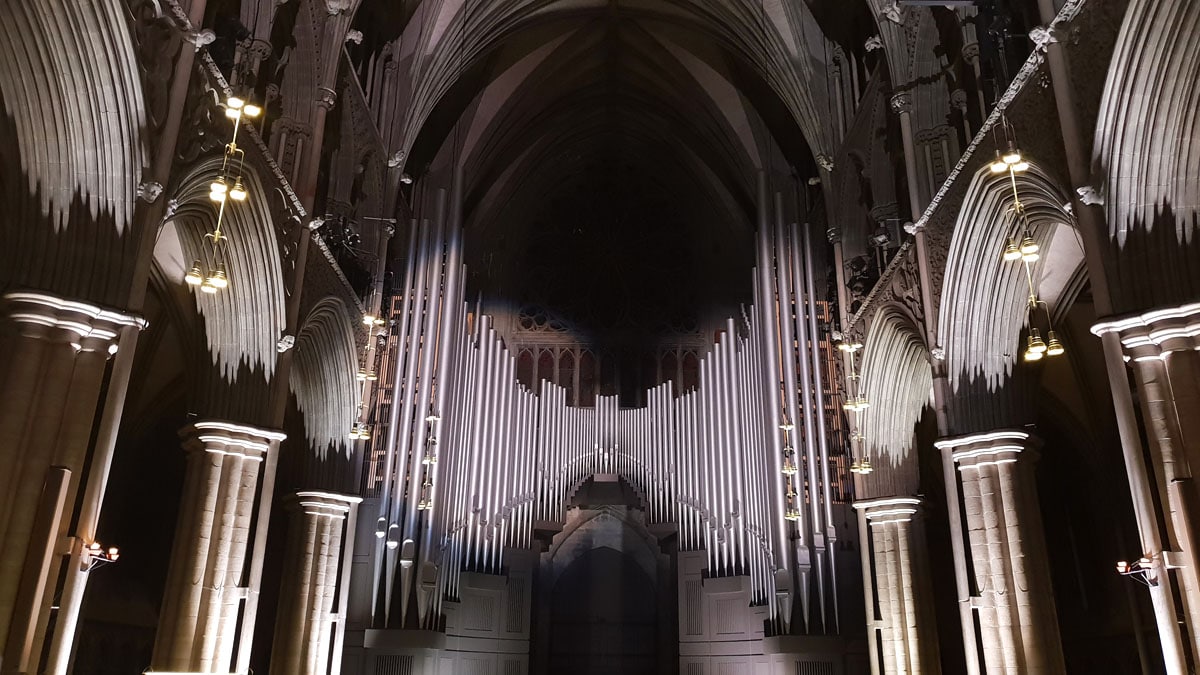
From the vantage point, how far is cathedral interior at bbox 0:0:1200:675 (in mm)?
8133

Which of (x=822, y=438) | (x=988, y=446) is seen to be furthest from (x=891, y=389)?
(x=988, y=446)

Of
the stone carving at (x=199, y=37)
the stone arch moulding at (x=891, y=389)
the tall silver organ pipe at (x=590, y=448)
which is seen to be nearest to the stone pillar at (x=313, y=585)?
the tall silver organ pipe at (x=590, y=448)

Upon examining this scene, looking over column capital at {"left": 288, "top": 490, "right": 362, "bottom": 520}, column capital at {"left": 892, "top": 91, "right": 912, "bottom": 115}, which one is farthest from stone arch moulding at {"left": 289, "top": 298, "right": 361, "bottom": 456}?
column capital at {"left": 892, "top": 91, "right": 912, "bottom": 115}

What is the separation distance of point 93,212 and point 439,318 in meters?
9.65

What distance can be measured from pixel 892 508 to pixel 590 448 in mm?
7733

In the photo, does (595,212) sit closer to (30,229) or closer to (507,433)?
(507,433)

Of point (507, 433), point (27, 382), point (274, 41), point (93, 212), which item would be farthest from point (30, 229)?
point (507, 433)

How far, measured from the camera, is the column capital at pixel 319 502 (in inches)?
578

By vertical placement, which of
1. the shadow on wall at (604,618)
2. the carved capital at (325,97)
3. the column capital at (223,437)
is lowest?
the shadow on wall at (604,618)

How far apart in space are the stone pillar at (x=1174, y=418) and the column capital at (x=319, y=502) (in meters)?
11.3

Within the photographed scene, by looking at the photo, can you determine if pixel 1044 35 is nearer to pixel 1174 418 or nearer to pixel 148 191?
pixel 1174 418

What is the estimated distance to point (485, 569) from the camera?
19.4m

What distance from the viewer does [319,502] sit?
1472 centimetres

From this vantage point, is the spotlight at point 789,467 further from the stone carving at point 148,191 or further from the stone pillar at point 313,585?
the stone carving at point 148,191
